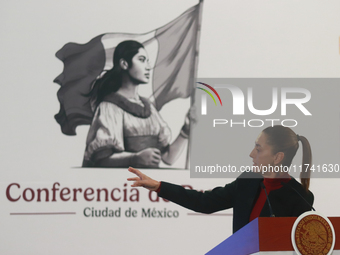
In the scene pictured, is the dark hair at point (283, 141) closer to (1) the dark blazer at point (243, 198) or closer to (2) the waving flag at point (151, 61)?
(1) the dark blazer at point (243, 198)

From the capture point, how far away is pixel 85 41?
311 centimetres

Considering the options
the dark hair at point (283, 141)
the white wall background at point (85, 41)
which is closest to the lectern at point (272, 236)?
the dark hair at point (283, 141)

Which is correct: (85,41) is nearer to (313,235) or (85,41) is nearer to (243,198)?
(243,198)

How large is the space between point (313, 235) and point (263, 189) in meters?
0.54

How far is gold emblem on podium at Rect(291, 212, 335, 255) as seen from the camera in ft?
3.71

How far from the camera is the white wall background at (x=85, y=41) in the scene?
9.63 ft

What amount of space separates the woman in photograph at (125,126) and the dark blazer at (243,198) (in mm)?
1190

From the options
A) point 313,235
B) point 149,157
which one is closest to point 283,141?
point 313,235

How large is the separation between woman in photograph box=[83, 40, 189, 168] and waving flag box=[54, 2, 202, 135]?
0.07 meters

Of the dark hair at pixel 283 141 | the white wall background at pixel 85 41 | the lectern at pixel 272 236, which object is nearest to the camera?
the lectern at pixel 272 236

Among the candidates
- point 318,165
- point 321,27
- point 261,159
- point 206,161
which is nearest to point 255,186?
point 261,159

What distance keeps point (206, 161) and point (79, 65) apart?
129cm

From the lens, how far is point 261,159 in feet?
5.98

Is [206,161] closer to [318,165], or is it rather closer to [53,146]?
[318,165]
